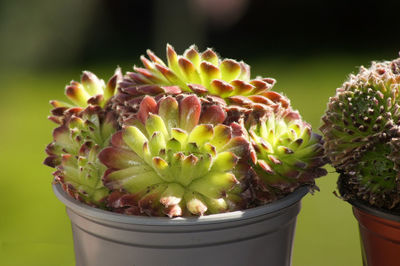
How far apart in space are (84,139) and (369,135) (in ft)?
1.69

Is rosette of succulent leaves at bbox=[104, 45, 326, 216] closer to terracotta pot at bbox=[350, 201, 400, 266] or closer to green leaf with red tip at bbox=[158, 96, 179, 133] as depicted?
green leaf with red tip at bbox=[158, 96, 179, 133]

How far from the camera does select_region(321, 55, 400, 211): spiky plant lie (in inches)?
39.1

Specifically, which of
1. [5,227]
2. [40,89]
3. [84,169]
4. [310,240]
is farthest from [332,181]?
[40,89]

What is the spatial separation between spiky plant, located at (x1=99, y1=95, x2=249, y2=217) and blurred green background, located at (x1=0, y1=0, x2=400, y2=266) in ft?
2.86

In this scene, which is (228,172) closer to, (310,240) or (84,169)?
(84,169)

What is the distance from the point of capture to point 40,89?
4031 millimetres

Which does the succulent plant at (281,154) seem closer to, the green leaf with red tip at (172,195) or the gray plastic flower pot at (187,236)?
the gray plastic flower pot at (187,236)

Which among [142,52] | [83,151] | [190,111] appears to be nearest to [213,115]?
[190,111]

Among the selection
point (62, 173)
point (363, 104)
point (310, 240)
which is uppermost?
point (363, 104)

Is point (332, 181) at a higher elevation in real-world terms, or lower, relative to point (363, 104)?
lower

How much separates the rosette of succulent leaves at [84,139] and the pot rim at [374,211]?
18.4 inches

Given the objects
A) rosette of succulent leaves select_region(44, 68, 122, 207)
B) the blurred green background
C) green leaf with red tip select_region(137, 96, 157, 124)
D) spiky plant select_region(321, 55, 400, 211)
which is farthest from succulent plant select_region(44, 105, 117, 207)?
the blurred green background

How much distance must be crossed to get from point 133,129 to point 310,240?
1.24 metres

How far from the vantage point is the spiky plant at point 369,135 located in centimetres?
99
